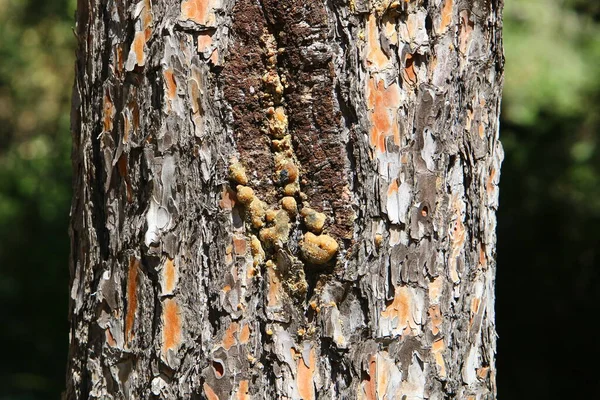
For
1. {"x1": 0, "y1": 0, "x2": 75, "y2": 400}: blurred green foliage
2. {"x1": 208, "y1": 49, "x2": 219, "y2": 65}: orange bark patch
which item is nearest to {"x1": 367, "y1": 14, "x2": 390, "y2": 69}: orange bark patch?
{"x1": 208, "y1": 49, "x2": 219, "y2": 65}: orange bark patch

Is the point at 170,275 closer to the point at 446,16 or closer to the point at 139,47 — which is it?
the point at 139,47

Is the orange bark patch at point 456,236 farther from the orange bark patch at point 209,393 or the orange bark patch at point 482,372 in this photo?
the orange bark patch at point 209,393

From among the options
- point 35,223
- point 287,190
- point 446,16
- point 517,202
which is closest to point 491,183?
point 446,16

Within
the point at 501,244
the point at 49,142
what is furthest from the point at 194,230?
the point at 49,142

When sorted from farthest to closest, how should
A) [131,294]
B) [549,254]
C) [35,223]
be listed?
[35,223] < [549,254] < [131,294]

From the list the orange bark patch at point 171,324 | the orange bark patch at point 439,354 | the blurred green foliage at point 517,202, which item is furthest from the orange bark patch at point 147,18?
the blurred green foliage at point 517,202

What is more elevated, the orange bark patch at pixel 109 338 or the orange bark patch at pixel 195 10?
the orange bark patch at pixel 195 10
